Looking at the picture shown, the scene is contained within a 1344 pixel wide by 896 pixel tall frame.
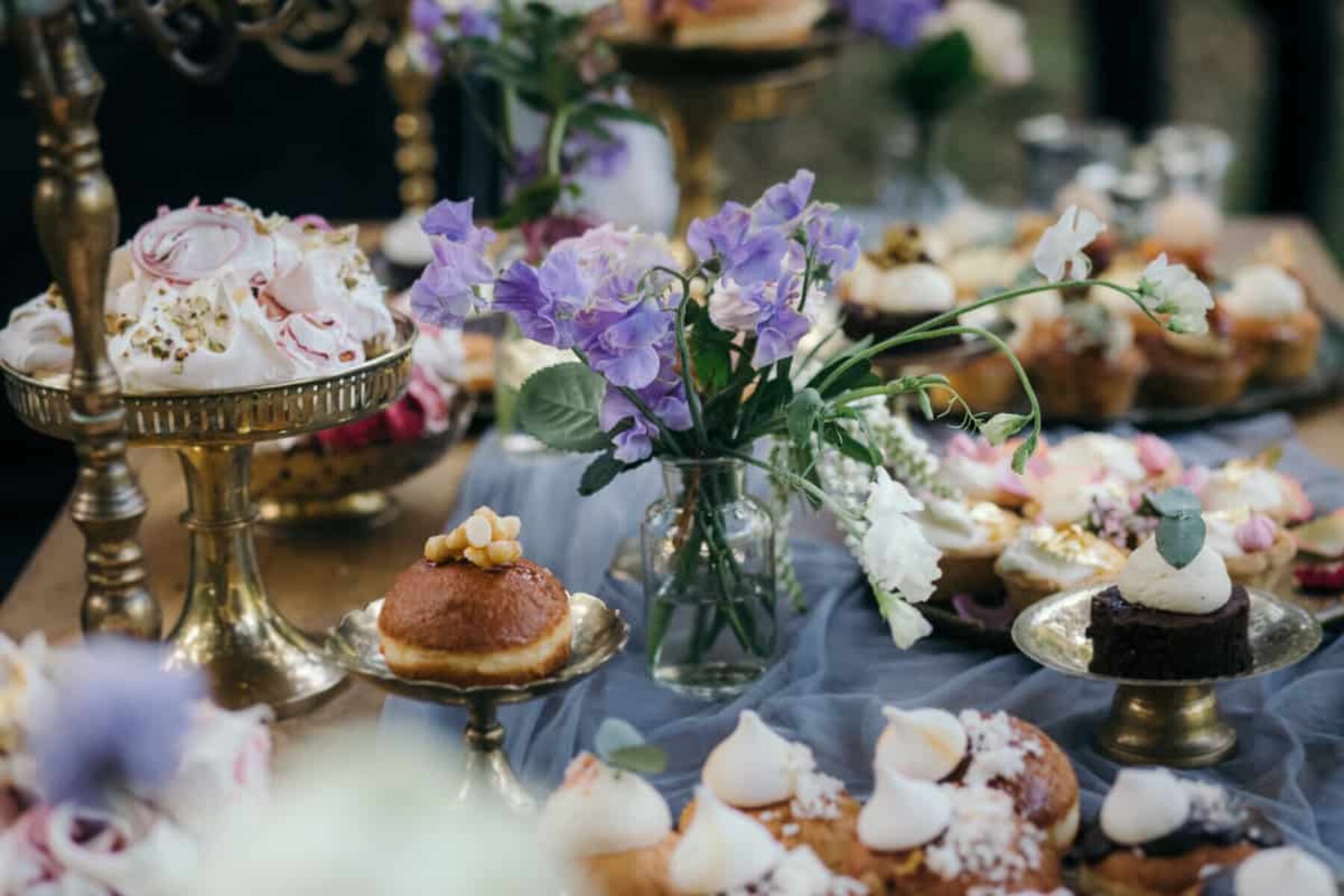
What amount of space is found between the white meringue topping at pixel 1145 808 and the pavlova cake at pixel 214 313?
0.70 metres

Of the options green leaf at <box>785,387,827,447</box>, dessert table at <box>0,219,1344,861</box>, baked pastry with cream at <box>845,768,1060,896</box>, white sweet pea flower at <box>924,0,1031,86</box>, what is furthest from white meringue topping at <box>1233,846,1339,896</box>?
white sweet pea flower at <box>924,0,1031,86</box>

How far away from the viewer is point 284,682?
151 cm

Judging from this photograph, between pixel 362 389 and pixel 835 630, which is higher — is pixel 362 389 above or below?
above

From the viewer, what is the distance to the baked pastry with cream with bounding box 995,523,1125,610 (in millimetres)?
1591

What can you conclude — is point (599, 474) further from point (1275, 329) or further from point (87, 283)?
point (1275, 329)

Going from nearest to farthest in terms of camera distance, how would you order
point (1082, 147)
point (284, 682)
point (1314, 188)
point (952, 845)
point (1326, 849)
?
point (952, 845), point (1326, 849), point (284, 682), point (1082, 147), point (1314, 188)

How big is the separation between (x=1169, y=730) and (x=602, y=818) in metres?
0.52

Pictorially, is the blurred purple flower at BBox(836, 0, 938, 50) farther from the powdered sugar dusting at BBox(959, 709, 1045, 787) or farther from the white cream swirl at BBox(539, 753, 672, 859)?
the white cream swirl at BBox(539, 753, 672, 859)

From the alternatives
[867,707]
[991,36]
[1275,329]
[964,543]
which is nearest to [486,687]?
[867,707]

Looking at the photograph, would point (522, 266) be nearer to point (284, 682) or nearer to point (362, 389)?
point (362, 389)

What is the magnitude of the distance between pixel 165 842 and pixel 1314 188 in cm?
462

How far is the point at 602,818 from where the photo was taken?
1.10 m

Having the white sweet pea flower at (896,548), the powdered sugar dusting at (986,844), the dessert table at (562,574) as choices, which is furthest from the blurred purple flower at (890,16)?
the powdered sugar dusting at (986,844)

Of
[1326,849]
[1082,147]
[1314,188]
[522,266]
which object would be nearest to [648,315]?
[522,266]
